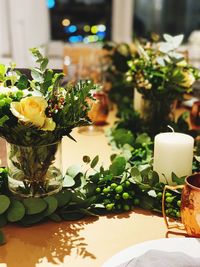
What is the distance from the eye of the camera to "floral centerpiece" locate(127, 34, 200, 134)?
4.66 ft

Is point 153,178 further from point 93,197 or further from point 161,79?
point 161,79

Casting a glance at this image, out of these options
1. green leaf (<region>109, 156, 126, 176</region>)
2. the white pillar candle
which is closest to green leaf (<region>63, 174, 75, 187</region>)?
green leaf (<region>109, 156, 126, 176</region>)

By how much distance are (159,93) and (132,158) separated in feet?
1.17

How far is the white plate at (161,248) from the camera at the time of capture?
2.37 feet

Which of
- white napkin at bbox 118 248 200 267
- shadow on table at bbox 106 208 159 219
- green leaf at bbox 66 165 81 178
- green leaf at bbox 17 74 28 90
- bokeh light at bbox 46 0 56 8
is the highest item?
bokeh light at bbox 46 0 56 8

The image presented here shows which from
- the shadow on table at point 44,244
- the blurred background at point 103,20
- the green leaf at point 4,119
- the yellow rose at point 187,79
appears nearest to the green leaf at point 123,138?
the yellow rose at point 187,79

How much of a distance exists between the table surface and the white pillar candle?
0.45 feet

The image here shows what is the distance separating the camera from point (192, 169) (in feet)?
3.65

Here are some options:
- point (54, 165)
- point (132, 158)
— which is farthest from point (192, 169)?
point (54, 165)

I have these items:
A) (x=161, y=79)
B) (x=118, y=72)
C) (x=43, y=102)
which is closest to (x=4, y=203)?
(x=43, y=102)

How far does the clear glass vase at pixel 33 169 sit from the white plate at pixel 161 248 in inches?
11.6

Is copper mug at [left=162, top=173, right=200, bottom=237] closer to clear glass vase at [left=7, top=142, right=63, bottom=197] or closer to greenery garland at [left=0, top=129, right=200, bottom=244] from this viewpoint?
greenery garland at [left=0, top=129, right=200, bottom=244]

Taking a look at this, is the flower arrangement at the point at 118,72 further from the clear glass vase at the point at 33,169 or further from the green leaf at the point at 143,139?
the clear glass vase at the point at 33,169

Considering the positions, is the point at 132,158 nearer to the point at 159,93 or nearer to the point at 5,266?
the point at 159,93
